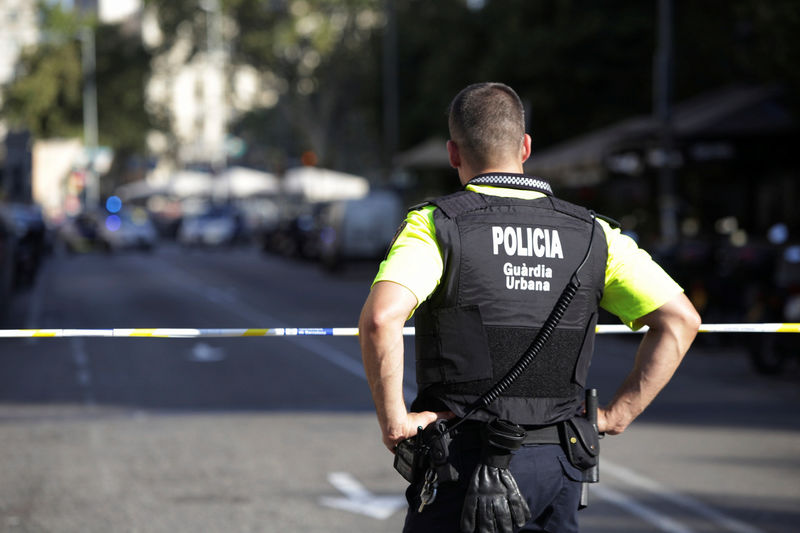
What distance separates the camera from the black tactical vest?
3.64 meters

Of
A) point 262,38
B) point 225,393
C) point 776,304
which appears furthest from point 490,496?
point 262,38

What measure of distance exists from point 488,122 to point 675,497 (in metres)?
5.02

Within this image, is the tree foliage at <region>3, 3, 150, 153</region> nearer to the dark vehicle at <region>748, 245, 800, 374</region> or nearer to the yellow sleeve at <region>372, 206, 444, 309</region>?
the dark vehicle at <region>748, 245, 800, 374</region>

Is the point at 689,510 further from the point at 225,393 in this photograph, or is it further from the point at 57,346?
the point at 57,346

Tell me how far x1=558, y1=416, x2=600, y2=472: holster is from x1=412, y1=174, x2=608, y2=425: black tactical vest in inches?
1.3

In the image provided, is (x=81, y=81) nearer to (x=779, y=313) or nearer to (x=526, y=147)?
(x=779, y=313)

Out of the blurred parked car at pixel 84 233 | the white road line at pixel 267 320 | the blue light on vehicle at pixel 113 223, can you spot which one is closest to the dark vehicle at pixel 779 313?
the white road line at pixel 267 320

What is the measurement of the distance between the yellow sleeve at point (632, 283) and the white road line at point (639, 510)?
149 inches

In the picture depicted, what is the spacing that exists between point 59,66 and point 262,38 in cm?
1452

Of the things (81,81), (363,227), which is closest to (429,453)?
(363,227)

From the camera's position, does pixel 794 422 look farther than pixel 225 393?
No

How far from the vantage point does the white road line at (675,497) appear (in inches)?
293

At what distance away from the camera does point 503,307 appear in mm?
3652

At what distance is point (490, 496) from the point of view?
361cm
